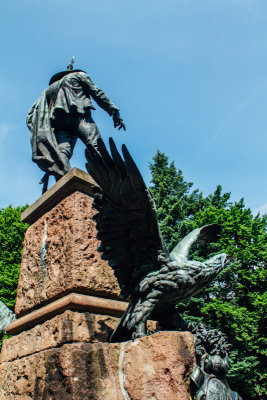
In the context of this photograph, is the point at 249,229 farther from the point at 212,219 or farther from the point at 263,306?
the point at 263,306

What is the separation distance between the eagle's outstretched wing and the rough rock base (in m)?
0.49

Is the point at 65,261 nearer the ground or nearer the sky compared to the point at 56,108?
nearer the ground

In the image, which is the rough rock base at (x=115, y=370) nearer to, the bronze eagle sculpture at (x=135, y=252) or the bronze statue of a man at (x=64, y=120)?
the bronze eagle sculpture at (x=135, y=252)

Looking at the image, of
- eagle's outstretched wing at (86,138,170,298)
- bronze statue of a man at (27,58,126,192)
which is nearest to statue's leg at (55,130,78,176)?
bronze statue of a man at (27,58,126,192)

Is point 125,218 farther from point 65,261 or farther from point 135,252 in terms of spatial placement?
point 65,261

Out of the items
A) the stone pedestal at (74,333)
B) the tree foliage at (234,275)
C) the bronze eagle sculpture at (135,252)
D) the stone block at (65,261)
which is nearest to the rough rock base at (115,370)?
the stone pedestal at (74,333)

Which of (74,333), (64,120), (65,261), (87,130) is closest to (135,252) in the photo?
(65,261)

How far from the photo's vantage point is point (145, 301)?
86.9 inches

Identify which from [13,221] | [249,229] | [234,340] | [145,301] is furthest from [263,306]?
[145,301]

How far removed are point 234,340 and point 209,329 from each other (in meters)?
12.1

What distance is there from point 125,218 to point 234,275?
46.1 ft

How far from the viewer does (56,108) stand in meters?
3.58

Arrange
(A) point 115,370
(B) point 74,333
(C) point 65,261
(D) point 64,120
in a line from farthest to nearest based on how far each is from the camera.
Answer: (D) point 64,120 < (C) point 65,261 < (B) point 74,333 < (A) point 115,370

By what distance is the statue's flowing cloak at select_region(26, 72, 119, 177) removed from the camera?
11.3ft
